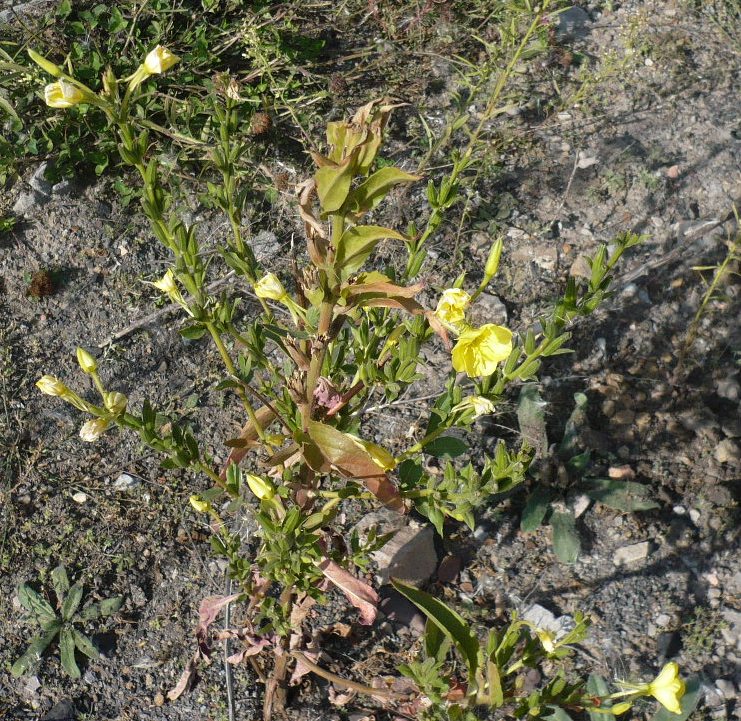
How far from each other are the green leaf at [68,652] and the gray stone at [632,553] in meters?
1.88

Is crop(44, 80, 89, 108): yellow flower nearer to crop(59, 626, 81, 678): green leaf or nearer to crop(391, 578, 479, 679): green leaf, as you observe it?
crop(391, 578, 479, 679): green leaf

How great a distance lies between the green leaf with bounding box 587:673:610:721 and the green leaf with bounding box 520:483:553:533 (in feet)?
1.75

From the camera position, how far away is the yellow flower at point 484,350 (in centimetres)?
166

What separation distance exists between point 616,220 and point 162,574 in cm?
246

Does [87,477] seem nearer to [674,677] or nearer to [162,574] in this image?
[162,574]

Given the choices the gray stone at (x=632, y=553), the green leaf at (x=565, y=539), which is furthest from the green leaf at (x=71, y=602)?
the gray stone at (x=632, y=553)

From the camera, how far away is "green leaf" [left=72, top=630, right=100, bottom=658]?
2531 mm

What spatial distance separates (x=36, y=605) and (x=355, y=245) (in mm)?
1857

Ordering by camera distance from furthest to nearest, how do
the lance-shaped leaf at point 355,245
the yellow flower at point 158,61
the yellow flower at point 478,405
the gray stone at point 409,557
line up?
1. the gray stone at point 409,557
2. the yellow flower at point 478,405
3. the yellow flower at point 158,61
4. the lance-shaped leaf at point 355,245

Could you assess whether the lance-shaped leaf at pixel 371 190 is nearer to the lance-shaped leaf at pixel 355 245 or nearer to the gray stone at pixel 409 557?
the lance-shaped leaf at pixel 355 245

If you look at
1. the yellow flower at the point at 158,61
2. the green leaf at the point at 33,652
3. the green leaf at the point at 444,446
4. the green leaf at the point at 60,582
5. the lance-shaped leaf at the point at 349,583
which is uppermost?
the yellow flower at the point at 158,61

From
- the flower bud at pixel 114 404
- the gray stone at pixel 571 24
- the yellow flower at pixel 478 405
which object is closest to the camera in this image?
the flower bud at pixel 114 404

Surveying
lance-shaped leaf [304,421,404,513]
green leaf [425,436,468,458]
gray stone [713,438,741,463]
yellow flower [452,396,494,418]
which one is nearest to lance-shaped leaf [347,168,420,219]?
lance-shaped leaf [304,421,404,513]

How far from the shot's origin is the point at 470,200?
11.6 feet
